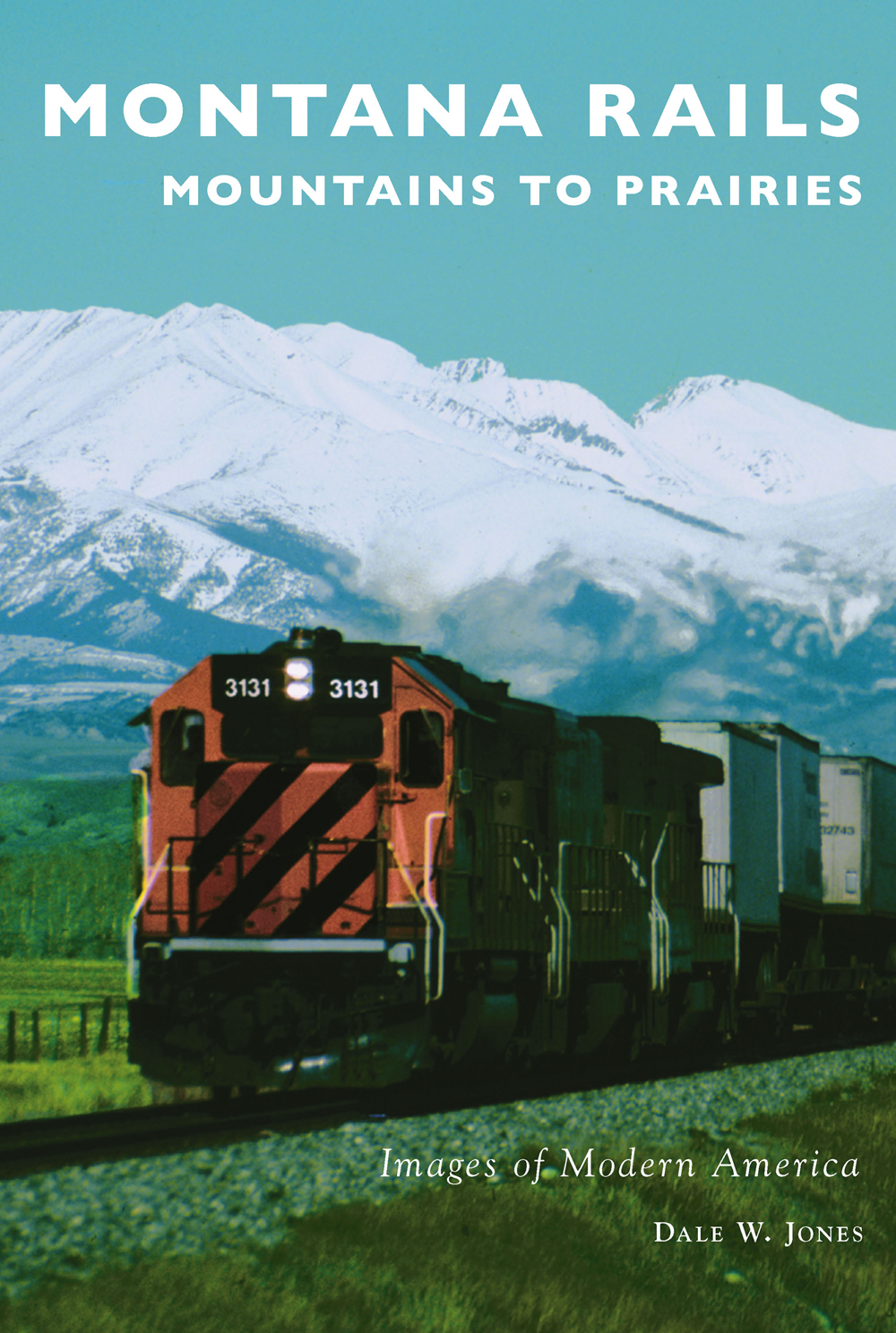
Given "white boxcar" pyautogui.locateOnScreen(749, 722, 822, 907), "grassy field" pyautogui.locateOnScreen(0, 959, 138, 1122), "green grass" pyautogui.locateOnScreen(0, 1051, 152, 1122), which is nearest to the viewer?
"green grass" pyautogui.locateOnScreen(0, 1051, 152, 1122)

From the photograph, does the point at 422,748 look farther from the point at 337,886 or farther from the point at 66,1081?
the point at 66,1081

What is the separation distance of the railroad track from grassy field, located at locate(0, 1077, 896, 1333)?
278cm

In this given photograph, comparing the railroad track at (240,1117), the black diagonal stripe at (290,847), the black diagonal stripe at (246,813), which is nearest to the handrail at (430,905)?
the black diagonal stripe at (290,847)

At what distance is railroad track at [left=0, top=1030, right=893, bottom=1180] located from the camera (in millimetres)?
13242

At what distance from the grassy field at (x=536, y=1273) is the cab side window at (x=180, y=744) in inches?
248

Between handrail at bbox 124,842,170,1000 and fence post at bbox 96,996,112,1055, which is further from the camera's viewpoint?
fence post at bbox 96,996,112,1055

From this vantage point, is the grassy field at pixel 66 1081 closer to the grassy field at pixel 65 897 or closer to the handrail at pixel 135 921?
the handrail at pixel 135 921

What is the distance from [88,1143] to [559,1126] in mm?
3992

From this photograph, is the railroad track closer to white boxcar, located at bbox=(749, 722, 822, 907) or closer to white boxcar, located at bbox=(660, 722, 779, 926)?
white boxcar, located at bbox=(660, 722, 779, 926)

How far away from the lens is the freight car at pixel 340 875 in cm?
1614

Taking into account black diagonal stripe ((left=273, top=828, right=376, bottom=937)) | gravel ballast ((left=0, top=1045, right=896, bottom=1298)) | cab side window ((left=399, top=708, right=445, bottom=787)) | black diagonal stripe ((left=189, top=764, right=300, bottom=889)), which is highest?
cab side window ((left=399, top=708, right=445, bottom=787))

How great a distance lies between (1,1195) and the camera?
1102 cm

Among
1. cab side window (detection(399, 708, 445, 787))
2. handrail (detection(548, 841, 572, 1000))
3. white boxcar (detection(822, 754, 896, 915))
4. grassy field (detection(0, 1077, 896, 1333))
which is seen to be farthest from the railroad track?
white boxcar (detection(822, 754, 896, 915))

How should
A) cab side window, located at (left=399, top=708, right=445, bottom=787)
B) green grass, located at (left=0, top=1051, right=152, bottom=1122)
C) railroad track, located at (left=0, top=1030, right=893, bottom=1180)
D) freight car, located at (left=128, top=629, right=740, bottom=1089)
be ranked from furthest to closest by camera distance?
green grass, located at (left=0, top=1051, right=152, bottom=1122)
cab side window, located at (left=399, top=708, right=445, bottom=787)
freight car, located at (left=128, top=629, right=740, bottom=1089)
railroad track, located at (left=0, top=1030, right=893, bottom=1180)
